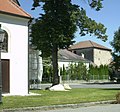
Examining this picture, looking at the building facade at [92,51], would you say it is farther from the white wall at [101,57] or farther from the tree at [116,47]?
the tree at [116,47]

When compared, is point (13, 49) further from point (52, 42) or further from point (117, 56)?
point (117, 56)

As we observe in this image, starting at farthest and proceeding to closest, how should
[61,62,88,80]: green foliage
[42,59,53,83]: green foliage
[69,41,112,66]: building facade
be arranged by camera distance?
[69,41,112,66]: building facade
[61,62,88,80]: green foliage
[42,59,53,83]: green foliage

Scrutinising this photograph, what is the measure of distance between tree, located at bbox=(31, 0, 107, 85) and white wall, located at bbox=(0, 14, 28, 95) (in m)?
7.83

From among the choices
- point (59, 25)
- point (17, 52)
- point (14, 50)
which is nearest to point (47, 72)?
point (59, 25)

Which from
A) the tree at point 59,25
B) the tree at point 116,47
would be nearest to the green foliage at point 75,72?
the tree at point 116,47

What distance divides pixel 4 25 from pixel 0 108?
974 centimetres

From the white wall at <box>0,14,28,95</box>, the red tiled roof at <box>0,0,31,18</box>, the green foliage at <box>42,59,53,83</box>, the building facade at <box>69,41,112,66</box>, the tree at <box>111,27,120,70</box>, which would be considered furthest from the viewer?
the building facade at <box>69,41,112,66</box>

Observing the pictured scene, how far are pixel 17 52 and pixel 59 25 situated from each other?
370 inches

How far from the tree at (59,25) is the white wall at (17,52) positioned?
25.7 ft

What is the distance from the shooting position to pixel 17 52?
25.8 m

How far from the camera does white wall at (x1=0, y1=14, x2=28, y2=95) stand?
25.3 meters

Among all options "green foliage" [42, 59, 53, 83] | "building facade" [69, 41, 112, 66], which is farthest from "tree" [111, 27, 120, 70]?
"building facade" [69, 41, 112, 66]

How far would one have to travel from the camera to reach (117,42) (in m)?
53.2

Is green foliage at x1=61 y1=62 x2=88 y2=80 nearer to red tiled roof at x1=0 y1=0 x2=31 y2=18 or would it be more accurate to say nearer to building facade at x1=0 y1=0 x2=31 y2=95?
red tiled roof at x1=0 y1=0 x2=31 y2=18
